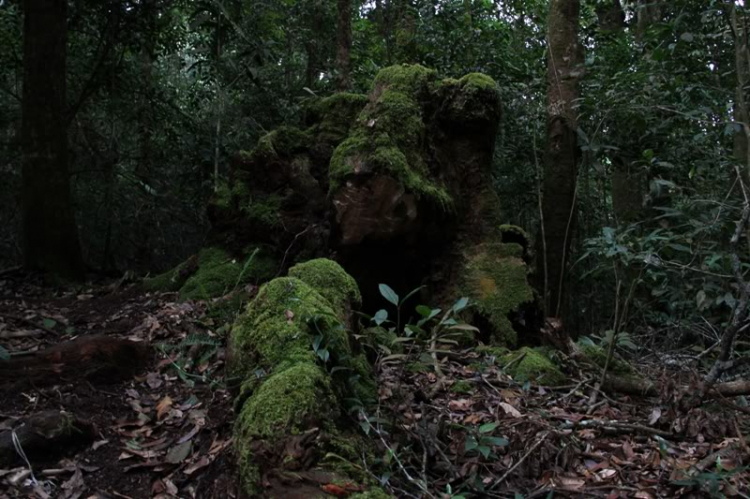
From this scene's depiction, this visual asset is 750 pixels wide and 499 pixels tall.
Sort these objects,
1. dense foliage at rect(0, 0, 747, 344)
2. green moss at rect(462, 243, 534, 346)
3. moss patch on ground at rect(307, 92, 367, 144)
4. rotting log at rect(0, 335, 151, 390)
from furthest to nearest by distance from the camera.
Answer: dense foliage at rect(0, 0, 747, 344), moss patch on ground at rect(307, 92, 367, 144), green moss at rect(462, 243, 534, 346), rotting log at rect(0, 335, 151, 390)

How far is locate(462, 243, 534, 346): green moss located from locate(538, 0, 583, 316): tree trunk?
1747 millimetres

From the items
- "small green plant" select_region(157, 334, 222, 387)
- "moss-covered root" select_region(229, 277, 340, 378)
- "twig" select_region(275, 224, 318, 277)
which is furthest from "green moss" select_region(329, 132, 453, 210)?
"moss-covered root" select_region(229, 277, 340, 378)

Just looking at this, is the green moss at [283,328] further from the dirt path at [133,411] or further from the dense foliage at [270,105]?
the dense foliage at [270,105]

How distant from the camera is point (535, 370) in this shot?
165 inches

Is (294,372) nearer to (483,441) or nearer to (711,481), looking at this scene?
(483,441)

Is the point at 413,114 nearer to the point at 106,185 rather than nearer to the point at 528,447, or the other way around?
the point at 528,447

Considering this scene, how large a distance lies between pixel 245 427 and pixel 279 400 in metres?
0.18

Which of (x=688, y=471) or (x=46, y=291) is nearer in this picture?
(x=688, y=471)

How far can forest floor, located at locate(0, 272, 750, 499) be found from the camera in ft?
8.83

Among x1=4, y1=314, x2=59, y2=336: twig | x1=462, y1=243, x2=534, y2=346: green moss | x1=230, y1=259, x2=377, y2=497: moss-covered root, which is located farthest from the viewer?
x1=462, y1=243, x2=534, y2=346: green moss

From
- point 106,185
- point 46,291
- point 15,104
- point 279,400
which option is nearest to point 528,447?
point 279,400

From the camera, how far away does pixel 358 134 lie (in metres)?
5.58

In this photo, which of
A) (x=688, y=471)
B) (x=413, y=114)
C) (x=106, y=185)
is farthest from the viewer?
(x=106, y=185)

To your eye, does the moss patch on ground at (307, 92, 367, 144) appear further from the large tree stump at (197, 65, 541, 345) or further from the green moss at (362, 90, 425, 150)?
the green moss at (362, 90, 425, 150)
